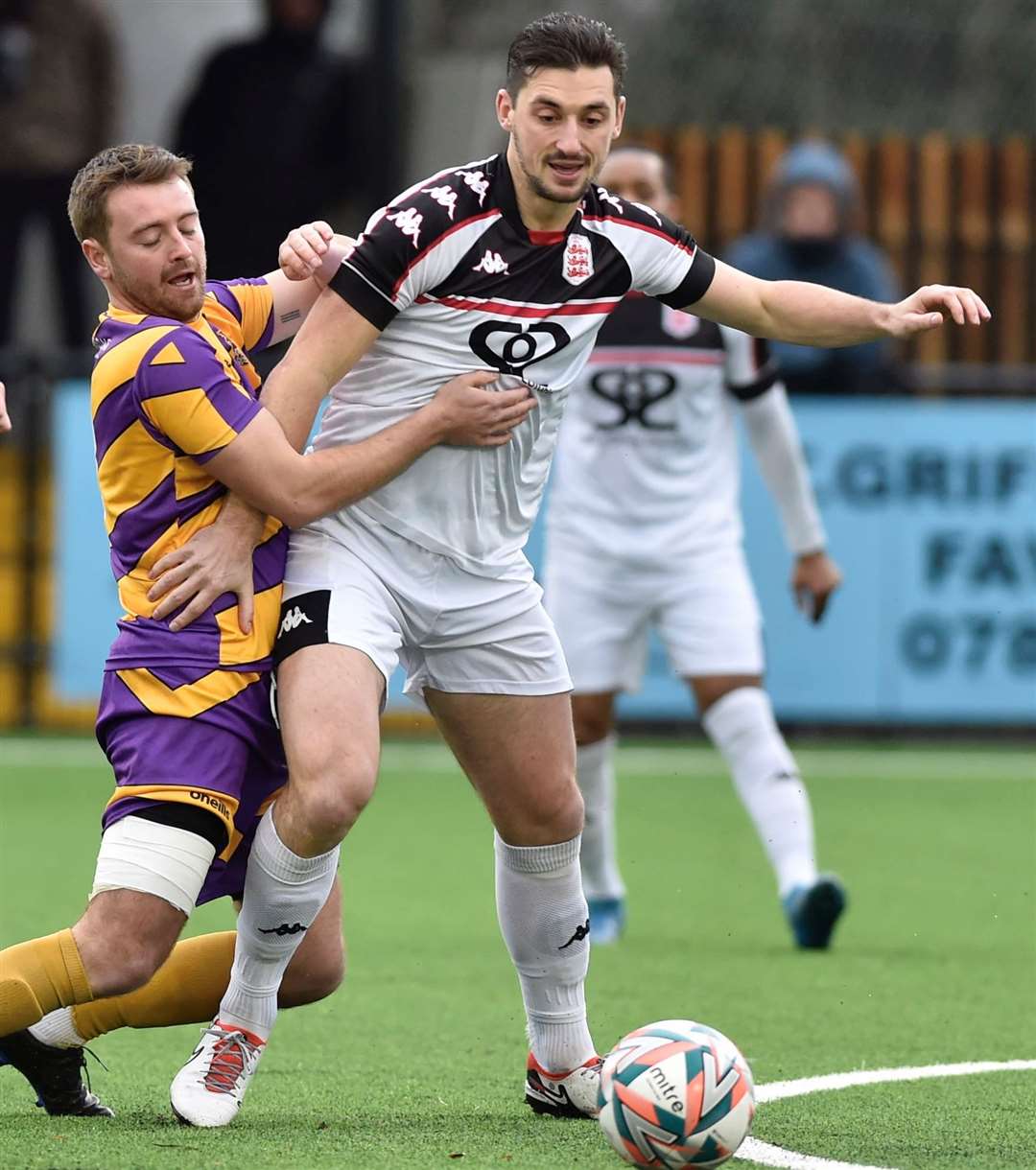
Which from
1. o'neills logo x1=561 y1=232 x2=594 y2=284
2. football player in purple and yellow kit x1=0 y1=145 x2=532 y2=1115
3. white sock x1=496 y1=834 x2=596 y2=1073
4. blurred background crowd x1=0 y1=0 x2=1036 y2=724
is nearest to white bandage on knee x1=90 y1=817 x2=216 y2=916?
football player in purple and yellow kit x1=0 y1=145 x2=532 y2=1115

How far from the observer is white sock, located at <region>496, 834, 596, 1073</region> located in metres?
4.93

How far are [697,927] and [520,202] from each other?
3.50 metres

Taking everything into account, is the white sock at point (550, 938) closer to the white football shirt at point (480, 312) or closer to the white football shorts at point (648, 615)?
the white football shirt at point (480, 312)

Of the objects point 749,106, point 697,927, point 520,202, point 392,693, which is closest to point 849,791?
point 392,693

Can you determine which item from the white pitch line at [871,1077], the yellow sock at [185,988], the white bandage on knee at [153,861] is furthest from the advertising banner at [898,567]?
the white bandage on knee at [153,861]

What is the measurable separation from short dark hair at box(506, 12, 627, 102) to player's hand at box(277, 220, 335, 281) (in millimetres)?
469

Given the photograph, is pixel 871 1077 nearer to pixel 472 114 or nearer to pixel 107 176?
pixel 107 176

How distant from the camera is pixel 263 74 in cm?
1381

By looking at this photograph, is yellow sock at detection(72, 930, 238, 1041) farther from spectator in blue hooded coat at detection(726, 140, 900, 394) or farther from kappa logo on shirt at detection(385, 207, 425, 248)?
spectator in blue hooded coat at detection(726, 140, 900, 394)

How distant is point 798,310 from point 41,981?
2.03m

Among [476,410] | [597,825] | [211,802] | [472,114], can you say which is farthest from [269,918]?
[472,114]

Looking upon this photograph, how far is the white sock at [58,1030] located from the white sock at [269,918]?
29 centimetres

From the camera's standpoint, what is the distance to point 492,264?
469cm

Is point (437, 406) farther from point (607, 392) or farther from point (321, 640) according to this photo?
point (607, 392)
